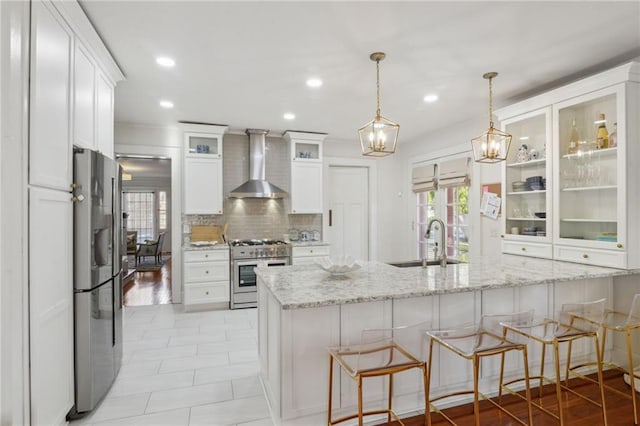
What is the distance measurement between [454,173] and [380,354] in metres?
3.50

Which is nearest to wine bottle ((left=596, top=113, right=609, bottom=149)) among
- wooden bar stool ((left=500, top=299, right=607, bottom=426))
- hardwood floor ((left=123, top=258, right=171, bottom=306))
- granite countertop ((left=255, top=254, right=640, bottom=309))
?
granite countertop ((left=255, top=254, right=640, bottom=309))

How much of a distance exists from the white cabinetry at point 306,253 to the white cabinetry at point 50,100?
324 cm

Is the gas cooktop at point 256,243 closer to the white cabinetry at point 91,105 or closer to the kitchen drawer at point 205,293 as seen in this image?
the kitchen drawer at point 205,293

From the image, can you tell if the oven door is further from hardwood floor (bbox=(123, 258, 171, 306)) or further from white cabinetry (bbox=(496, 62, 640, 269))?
white cabinetry (bbox=(496, 62, 640, 269))

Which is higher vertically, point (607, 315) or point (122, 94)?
point (122, 94)

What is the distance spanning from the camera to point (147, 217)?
10.2 meters

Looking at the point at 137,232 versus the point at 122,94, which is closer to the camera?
the point at 122,94

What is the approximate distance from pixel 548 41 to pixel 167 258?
397 inches

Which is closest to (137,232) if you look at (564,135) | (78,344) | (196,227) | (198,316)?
(196,227)

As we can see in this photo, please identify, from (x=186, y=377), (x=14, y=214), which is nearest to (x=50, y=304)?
(x=14, y=214)

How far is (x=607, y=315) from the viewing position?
8.26ft

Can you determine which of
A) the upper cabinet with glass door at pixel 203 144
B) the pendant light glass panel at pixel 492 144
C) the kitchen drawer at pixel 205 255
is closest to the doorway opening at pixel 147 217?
the kitchen drawer at pixel 205 255

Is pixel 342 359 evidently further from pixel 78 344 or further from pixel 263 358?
pixel 78 344

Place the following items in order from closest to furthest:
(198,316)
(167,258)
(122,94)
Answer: (122,94) < (198,316) < (167,258)
